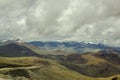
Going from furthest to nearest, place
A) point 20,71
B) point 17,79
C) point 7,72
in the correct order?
point 20,71 → point 7,72 → point 17,79

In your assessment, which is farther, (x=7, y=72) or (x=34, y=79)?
(x=34, y=79)

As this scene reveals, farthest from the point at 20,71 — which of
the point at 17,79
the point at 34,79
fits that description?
the point at 17,79

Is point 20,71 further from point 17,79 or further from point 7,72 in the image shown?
point 17,79

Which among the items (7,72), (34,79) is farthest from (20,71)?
(7,72)

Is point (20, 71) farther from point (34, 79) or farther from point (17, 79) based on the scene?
point (17, 79)

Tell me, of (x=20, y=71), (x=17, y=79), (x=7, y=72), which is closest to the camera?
(x=17, y=79)

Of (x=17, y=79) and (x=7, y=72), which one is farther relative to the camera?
(x=7, y=72)

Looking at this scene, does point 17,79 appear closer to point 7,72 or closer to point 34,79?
point 7,72

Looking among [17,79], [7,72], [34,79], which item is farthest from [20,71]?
[17,79]
